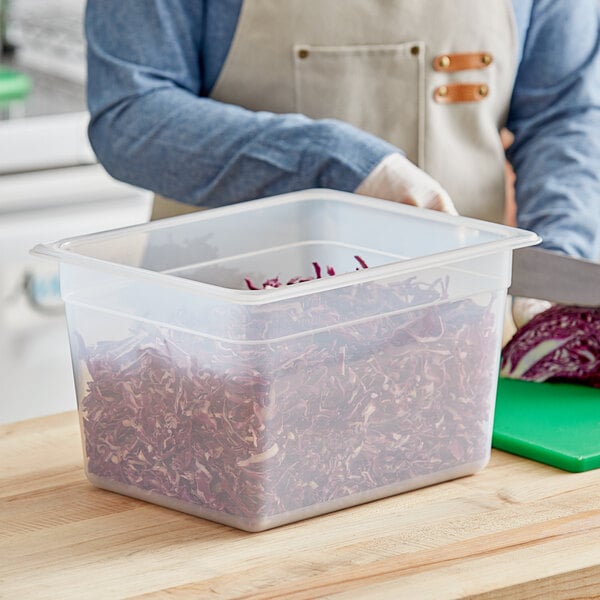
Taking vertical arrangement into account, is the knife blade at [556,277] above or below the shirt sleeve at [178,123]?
below

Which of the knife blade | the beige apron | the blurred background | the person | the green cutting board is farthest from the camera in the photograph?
the blurred background

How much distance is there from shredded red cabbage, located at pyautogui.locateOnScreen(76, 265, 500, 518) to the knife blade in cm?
23

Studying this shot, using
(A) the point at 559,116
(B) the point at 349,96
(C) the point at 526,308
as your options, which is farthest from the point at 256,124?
(A) the point at 559,116

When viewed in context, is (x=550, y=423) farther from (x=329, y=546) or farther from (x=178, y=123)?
(x=178, y=123)

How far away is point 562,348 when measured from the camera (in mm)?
1181

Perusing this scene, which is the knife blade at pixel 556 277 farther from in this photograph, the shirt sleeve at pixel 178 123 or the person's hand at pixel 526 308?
the shirt sleeve at pixel 178 123

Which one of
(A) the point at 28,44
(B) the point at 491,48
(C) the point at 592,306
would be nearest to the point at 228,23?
(B) the point at 491,48

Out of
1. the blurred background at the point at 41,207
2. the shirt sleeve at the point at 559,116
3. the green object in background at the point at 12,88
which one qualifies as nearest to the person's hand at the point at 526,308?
the shirt sleeve at the point at 559,116

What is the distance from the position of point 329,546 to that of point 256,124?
523mm

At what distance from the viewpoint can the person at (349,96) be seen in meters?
1.28

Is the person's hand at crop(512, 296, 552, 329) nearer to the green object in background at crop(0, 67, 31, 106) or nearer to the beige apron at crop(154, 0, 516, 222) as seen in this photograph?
the beige apron at crop(154, 0, 516, 222)

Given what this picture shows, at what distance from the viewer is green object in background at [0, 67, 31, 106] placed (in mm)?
2549

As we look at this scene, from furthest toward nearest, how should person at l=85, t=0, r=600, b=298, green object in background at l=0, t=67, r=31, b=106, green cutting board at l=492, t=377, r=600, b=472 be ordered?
green object in background at l=0, t=67, r=31, b=106 < person at l=85, t=0, r=600, b=298 < green cutting board at l=492, t=377, r=600, b=472

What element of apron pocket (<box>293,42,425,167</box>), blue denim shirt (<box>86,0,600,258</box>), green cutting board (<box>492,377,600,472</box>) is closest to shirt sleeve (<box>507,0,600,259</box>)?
blue denim shirt (<box>86,0,600,258</box>)
